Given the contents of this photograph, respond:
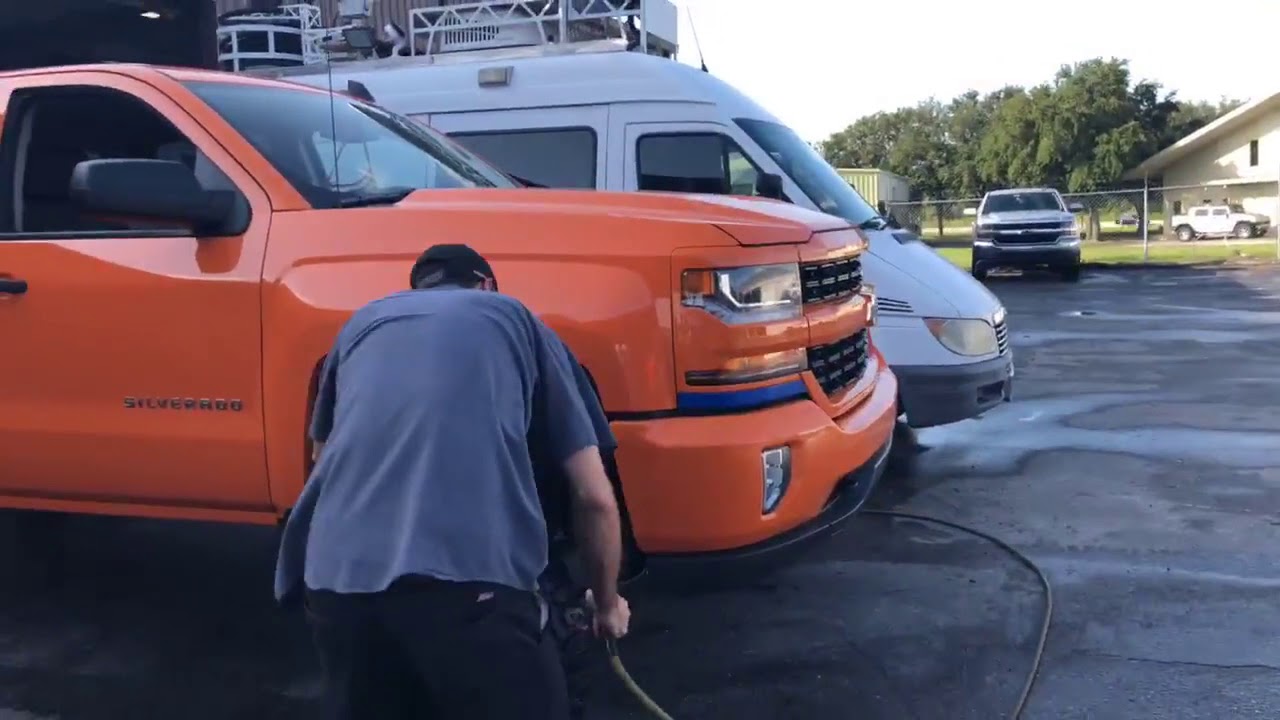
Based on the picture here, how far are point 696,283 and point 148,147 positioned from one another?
2.33m

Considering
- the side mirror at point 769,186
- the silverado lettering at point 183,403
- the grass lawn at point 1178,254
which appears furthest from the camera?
the grass lawn at point 1178,254

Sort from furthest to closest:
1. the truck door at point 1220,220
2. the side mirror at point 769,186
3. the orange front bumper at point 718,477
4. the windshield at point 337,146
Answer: the truck door at point 1220,220 < the side mirror at point 769,186 < the windshield at point 337,146 < the orange front bumper at point 718,477

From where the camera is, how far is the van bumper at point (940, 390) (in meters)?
6.73

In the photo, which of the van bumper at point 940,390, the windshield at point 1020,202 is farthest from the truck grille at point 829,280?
the windshield at point 1020,202

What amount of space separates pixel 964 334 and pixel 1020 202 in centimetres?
2023

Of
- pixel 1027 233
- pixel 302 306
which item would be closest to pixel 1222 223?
pixel 1027 233

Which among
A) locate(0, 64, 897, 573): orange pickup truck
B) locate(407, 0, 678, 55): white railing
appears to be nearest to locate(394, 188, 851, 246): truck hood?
locate(0, 64, 897, 573): orange pickup truck

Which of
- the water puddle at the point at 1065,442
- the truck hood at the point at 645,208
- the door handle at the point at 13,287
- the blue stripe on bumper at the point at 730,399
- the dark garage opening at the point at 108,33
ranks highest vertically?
the dark garage opening at the point at 108,33

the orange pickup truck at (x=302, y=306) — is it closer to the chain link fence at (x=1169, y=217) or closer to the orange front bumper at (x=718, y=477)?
the orange front bumper at (x=718, y=477)

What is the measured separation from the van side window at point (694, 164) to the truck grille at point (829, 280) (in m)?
2.74

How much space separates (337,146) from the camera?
4547 millimetres

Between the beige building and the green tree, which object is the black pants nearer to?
the beige building

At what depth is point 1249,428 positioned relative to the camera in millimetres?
8398

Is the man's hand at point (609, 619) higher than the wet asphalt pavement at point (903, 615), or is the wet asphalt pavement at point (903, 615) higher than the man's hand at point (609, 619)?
the man's hand at point (609, 619)
